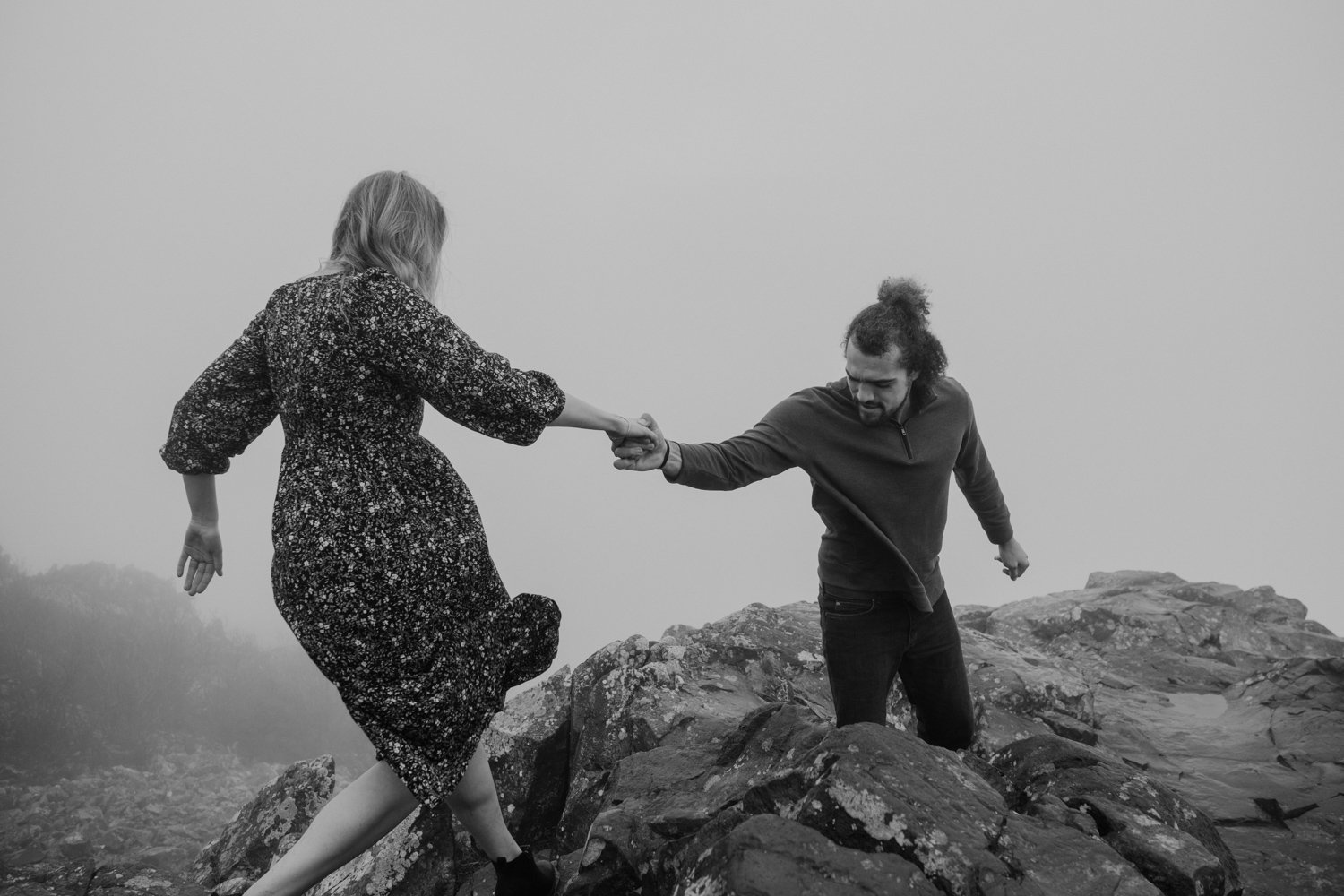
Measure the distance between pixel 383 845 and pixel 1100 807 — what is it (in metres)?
3.95

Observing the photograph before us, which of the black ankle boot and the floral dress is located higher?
the floral dress

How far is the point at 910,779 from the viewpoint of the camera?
2.83m

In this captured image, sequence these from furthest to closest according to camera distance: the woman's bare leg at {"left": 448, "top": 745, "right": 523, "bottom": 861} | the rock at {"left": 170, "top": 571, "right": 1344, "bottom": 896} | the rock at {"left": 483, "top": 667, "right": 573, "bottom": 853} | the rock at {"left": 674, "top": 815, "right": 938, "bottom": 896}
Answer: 1. the rock at {"left": 483, "top": 667, "right": 573, "bottom": 853}
2. the woman's bare leg at {"left": 448, "top": 745, "right": 523, "bottom": 861}
3. the rock at {"left": 170, "top": 571, "right": 1344, "bottom": 896}
4. the rock at {"left": 674, "top": 815, "right": 938, "bottom": 896}

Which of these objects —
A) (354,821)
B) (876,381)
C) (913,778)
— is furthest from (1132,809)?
(354,821)

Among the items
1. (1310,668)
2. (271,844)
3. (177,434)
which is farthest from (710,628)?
(1310,668)

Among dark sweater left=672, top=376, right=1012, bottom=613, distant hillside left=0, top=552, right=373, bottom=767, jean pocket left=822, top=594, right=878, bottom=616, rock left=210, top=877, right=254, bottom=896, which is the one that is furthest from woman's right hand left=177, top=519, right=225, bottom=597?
distant hillside left=0, top=552, right=373, bottom=767

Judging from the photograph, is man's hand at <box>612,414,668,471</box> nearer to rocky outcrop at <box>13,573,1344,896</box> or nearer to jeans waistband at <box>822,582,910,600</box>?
jeans waistband at <box>822,582,910,600</box>

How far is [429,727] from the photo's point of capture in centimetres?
292

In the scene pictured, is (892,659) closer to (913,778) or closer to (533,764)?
(913,778)

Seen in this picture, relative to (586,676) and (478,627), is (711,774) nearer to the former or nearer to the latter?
(478,627)

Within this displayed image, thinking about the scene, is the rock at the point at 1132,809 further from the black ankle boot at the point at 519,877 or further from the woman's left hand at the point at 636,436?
the woman's left hand at the point at 636,436

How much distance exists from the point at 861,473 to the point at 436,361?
102 inches

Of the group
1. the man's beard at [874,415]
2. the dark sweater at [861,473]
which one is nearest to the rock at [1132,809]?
the dark sweater at [861,473]

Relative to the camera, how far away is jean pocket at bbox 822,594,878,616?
4.36 meters
